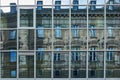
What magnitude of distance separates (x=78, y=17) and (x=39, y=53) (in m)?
2.46

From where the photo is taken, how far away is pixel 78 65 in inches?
512

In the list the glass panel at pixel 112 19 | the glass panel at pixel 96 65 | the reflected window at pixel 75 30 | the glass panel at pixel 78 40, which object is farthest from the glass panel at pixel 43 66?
the glass panel at pixel 112 19

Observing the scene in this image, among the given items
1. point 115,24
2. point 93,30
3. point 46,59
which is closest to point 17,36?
point 46,59

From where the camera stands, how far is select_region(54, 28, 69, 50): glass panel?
13047mm

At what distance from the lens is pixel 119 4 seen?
13.1 meters

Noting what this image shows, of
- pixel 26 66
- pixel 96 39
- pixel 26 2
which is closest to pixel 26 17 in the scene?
pixel 26 2

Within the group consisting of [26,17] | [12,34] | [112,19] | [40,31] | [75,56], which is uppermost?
[26,17]

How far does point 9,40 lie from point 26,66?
1443mm

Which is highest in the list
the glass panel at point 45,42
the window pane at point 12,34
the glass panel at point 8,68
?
the window pane at point 12,34

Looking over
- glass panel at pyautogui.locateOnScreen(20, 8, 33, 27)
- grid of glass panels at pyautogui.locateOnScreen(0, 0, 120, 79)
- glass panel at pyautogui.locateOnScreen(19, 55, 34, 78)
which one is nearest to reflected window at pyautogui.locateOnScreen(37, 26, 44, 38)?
grid of glass panels at pyautogui.locateOnScreen(0, 0, 120, 79)

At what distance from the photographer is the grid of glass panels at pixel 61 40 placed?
1299cm

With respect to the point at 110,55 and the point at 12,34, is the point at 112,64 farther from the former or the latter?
the point at 12,34

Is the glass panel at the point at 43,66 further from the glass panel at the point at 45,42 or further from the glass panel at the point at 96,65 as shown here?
the glass panel at the point at 96,65

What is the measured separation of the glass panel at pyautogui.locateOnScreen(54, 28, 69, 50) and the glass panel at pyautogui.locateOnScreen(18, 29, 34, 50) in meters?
1.11
